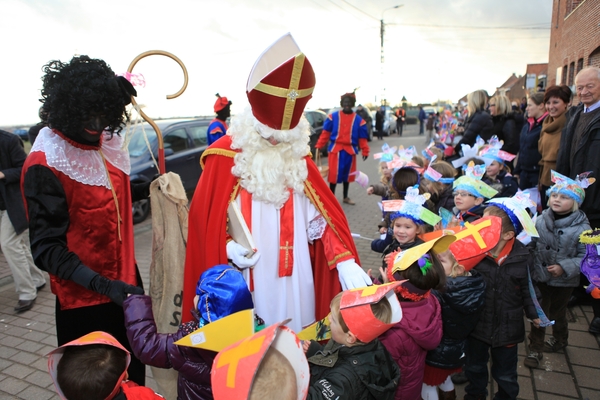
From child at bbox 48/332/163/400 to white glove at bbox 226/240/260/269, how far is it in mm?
700

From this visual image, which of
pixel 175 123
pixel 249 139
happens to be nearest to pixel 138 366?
pixel 249 139

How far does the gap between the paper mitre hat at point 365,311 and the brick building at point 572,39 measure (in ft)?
40.6

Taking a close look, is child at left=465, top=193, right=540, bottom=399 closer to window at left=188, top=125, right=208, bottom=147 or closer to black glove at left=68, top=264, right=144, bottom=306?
black glove at left=68, top=264, right=144, bottom=306

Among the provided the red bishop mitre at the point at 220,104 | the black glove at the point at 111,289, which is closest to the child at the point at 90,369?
the black glove at the point at 111,289

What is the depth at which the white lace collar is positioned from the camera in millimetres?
1897

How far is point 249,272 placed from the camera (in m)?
2.22

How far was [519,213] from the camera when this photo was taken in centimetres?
252

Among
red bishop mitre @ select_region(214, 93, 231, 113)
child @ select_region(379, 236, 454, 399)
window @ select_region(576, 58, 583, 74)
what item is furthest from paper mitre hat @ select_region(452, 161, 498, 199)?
window @ select_region(576, 58, 583, 74)

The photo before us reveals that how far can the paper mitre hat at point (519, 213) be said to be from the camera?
2.47 m

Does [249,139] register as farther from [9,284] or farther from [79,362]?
[9,284]

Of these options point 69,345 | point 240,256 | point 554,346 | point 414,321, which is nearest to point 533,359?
point 554,346

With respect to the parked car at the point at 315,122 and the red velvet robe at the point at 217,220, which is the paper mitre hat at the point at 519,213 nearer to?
the red velvet robe at the point at 217,220

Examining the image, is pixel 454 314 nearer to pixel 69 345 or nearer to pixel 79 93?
pixel 69 345

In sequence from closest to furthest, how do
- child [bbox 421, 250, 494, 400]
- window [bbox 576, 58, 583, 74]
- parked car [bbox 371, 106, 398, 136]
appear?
child [bbox 421, 250, 494, 400]
window [bbox 576, 58, 583, 74]
parked car [bbox 371, 106, 398, 136]
